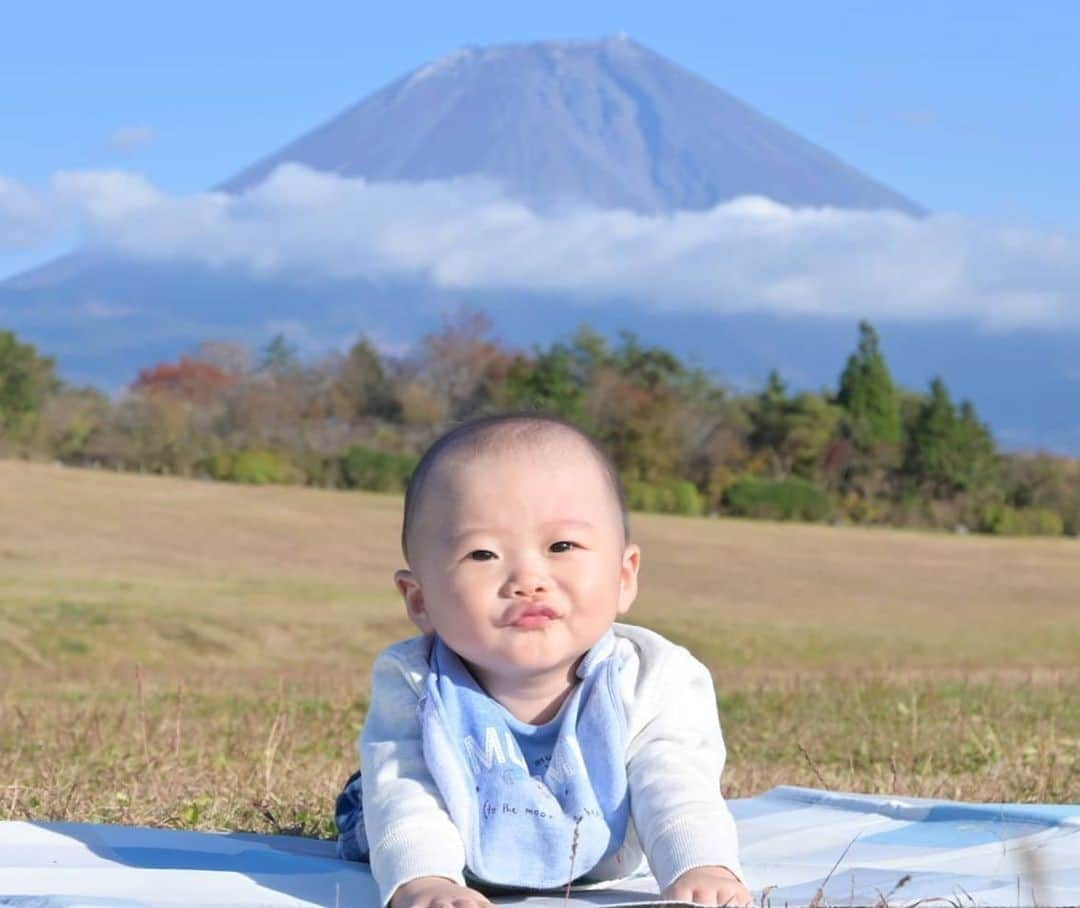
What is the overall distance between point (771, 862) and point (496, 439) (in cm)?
108

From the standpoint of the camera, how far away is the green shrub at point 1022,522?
32844 millimetres

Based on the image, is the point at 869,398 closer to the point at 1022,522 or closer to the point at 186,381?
the point at 1022,522

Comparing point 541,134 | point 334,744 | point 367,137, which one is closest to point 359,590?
point 334,744

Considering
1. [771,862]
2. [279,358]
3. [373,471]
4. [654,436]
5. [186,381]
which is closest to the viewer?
[771,862]

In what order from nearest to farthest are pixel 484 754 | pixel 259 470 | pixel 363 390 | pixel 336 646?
pixel 484 754, pixel 336 646, pixel 259 470, pixel 363 390

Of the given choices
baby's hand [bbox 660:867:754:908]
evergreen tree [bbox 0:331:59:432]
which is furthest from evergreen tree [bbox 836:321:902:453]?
baby's hand [bbox 660:867:754:908]

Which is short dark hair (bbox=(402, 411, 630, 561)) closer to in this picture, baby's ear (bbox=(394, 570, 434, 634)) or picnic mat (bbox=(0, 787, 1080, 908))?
baby's ear (bbox=(394, 570, 434, 634))

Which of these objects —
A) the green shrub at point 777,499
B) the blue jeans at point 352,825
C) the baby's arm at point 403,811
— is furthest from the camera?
the green shrub at point 777,499

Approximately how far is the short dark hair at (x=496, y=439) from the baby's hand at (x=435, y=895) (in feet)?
1.97

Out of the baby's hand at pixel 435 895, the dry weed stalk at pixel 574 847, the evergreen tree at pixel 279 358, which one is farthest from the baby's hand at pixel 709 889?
the evergreen tree at pixel 279 358

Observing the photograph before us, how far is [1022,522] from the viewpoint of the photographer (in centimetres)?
3297

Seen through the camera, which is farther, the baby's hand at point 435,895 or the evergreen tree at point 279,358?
the evergreen tree at point 279,358

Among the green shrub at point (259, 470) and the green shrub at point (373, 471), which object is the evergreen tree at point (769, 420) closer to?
the green shrub at point (373, 471)

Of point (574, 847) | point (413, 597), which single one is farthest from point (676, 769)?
point (413, 597)
